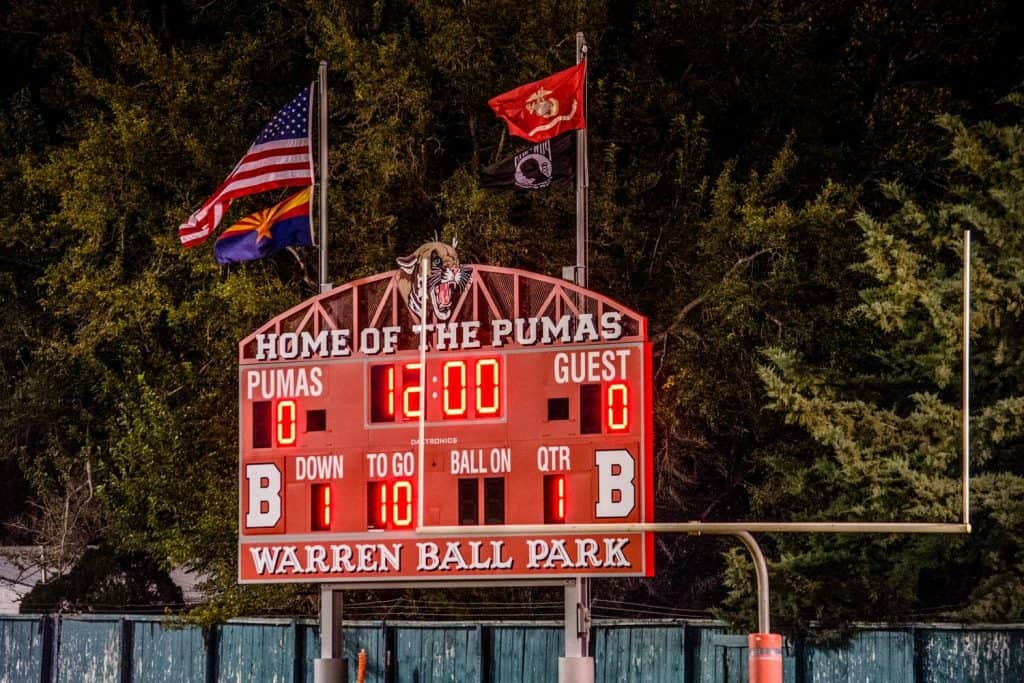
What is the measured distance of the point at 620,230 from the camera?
86.5ft

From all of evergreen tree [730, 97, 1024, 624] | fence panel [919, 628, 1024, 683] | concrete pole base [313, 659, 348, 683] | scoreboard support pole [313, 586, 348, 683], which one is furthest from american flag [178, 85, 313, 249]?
fence panel [919, 628, 1024, 683]

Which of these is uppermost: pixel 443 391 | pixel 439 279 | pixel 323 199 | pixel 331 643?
pixel 323 199

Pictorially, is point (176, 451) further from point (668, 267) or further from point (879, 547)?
point (879, 547)

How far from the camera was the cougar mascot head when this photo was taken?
17.7m

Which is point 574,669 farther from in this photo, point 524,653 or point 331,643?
point 524,653

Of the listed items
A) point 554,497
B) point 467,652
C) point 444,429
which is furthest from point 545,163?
point 467,652

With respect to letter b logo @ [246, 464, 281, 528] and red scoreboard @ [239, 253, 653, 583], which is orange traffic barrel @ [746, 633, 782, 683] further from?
letter b logo @ [246, 464, 281, 528]

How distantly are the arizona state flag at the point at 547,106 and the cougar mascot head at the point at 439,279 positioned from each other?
2044 mm

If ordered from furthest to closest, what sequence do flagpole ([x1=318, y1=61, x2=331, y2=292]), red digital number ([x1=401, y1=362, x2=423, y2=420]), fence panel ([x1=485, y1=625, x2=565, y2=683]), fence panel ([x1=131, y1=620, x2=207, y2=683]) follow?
fence panel ([x1=131, y1=620, x2=207, y2=683]), fence panel ([x1=485, y1=625, x2=565, y2=683]), flagpole ([x1=318, y1=61, x2=331, y2=292]), red digital number ([x1=401, y1=362, x2=423, y2=420])

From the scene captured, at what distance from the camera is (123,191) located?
28.2 m

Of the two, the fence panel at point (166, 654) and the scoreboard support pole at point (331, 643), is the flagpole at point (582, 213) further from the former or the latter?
the fence panel at point (166, 654)

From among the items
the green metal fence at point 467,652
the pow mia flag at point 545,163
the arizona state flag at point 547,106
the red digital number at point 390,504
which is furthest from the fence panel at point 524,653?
the arizona state flag at point 547,106

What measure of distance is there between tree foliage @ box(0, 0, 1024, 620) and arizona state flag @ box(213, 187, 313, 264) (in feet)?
14.4

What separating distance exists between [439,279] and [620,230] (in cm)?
887
